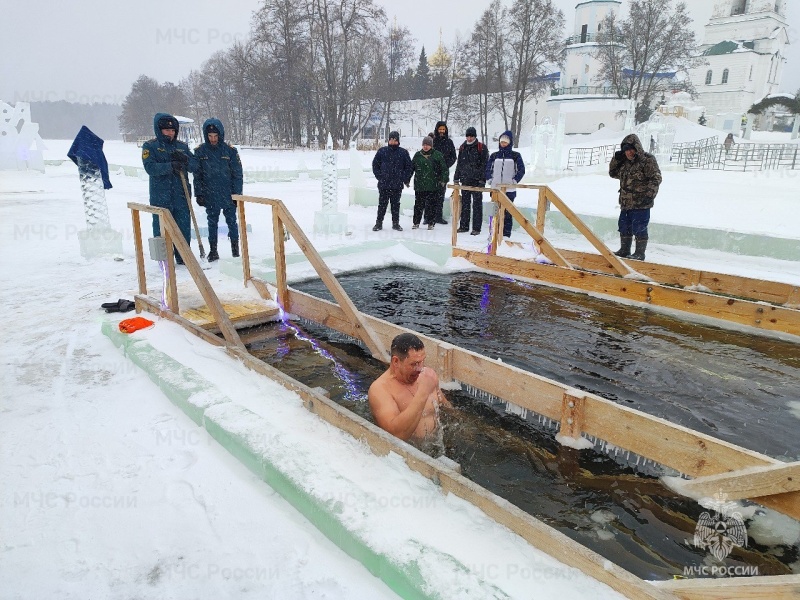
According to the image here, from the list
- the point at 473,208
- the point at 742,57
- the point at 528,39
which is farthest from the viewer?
the point at 742,57

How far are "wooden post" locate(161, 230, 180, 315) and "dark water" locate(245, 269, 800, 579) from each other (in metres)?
0.91

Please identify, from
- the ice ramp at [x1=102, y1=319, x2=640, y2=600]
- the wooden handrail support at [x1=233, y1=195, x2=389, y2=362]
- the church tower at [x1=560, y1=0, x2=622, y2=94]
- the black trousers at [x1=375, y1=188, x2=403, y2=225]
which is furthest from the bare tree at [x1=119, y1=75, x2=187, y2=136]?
the ice ramp at [x1=102, y1=319, x2=640, y2=600]

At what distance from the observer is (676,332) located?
5.78 meters

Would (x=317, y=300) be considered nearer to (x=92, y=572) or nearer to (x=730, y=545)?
(x=92, y=572)

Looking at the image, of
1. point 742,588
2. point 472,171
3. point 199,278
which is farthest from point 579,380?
point 472,171

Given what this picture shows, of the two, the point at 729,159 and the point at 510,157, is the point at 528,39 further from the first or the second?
the point at 510,157

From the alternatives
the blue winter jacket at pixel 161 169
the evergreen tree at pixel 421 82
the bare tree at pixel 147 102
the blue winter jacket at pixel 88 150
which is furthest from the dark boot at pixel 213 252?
the bare tree at pixel 147 102

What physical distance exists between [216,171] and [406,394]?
5535 millimetres

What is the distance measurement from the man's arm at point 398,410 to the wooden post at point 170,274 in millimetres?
2819

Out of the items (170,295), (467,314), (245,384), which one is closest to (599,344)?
(467,314)

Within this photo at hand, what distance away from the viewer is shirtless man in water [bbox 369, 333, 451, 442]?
3.34 meters

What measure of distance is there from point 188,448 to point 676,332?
16.8 ft

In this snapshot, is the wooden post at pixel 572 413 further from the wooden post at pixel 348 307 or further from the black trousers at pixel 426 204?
the black trousers at pixel 426 204

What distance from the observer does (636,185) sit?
25.6ft
